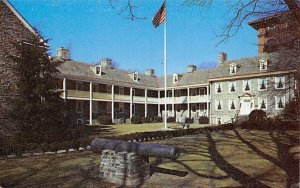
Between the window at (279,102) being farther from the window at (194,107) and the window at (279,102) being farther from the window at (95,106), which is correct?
the window at (95,106)

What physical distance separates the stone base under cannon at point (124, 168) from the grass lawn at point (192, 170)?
25 centimetres

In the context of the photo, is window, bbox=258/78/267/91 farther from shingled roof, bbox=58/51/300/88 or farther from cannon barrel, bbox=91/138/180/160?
cannon barrel, bbox=91/138/180/160

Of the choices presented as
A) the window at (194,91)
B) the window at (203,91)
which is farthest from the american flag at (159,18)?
the window at (194,91)

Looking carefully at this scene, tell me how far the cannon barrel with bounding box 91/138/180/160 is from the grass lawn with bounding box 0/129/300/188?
95 centimetres

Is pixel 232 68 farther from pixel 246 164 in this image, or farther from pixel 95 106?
pixel 246 164

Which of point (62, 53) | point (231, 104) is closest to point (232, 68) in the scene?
point (231, 104)

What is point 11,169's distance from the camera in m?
10.8

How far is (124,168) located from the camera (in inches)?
335

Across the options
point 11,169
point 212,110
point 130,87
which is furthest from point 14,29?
point 212,110

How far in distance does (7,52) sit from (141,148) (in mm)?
14554

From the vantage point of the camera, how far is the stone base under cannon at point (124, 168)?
332 inches

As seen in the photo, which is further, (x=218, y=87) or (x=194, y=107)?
(x=194, y=107)

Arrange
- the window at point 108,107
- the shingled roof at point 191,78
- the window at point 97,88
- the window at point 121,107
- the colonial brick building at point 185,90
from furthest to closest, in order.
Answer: the shingled roof at point 191,78 → the window at point 121,107 → the window at point 108,107 → the window at point 97,88 → the colonial brick building at point 185,90

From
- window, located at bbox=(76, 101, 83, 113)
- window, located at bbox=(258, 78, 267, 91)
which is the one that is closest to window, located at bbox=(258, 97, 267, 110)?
window, located at bbox=(258, 78, 267, 91)
